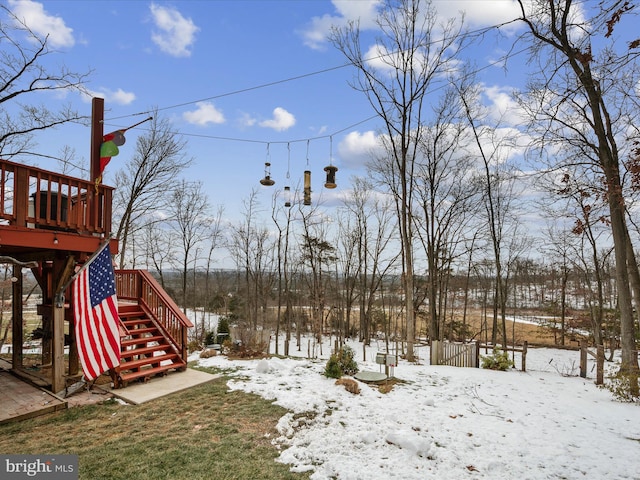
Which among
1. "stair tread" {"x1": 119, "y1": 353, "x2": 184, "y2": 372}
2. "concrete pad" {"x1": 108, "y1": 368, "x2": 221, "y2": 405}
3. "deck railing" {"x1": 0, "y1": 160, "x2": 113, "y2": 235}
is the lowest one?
"concrete pad" {"x1": 108, "y1": 368, "x2": 221, "y2": 405}

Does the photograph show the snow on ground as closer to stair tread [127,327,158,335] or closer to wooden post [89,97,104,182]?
stair tread [127,327,158,335]

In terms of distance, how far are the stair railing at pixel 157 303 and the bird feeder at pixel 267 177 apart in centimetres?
329

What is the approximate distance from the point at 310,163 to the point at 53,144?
26.1ft

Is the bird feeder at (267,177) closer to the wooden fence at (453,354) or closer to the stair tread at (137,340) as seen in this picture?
the stair tread at (137,340)

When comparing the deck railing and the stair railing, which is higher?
the deck railing

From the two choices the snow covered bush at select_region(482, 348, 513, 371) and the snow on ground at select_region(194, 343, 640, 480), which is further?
the snow covered bush at select_region(482, 348, 513, 371)

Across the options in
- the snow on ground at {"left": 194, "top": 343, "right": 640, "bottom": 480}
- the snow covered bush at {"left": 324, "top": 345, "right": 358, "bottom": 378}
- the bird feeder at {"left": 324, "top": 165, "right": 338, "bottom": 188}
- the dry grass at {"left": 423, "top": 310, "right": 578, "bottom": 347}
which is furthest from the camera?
the dry grass at {"left": 423, "top": 310, "right": 578, "bottom": 347}

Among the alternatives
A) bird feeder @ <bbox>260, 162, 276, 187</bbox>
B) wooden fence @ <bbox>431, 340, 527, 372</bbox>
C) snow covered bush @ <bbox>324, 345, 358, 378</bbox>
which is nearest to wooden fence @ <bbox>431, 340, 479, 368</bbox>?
wooden fence @ <bbox>431, 340, 527, 372</bbox>

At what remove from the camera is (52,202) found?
5.40 metres

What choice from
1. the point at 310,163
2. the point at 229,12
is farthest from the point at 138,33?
the point at 310,163

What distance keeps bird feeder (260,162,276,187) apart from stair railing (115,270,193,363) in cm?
329

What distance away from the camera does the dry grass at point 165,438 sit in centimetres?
333

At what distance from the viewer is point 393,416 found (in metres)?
4.70

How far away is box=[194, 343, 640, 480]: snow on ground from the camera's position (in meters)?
3.49
